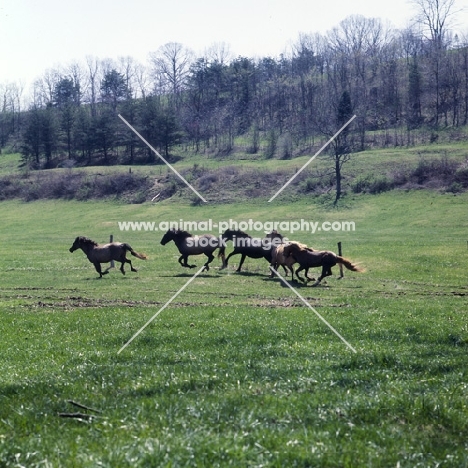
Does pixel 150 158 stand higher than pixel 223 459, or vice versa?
pixel 150 158

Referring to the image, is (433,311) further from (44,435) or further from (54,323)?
(44,435)

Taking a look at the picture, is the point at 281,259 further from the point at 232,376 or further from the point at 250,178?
the point at 250,178

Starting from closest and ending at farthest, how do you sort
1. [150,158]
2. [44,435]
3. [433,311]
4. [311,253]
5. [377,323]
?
[44,435] → [377,323] → [433,311] → [311,253] → [150,158]

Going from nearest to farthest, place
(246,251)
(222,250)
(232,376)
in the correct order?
(232,376), (246,251), (222,250)

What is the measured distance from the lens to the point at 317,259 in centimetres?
2561

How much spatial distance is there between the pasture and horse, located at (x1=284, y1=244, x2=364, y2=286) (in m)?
0.73

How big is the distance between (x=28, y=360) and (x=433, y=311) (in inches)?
373

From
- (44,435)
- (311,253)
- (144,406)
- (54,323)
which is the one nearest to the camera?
(44,435)

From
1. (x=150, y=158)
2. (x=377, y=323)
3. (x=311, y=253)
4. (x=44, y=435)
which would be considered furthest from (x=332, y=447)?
(x=150, y=158)

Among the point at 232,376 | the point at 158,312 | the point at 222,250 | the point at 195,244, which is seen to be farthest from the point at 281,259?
the point at 232,376

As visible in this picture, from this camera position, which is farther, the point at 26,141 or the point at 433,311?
the point at 26,141

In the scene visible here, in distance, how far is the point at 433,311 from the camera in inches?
607

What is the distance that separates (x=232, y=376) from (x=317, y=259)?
17577mm

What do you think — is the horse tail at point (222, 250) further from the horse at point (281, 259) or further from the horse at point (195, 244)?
the horse at point (281, 259)
